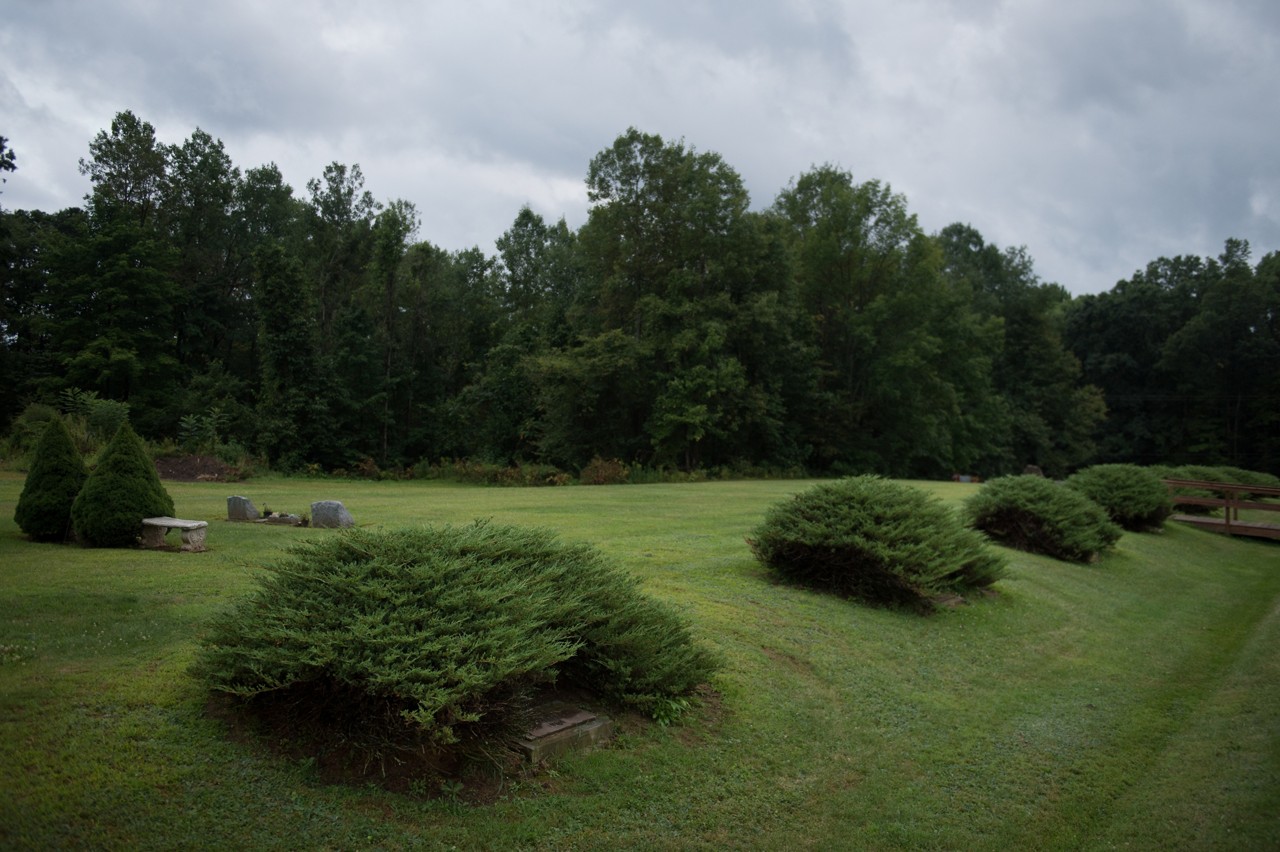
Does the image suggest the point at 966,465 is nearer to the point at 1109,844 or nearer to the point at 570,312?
the point at 570,312

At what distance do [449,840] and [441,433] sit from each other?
37724 mm

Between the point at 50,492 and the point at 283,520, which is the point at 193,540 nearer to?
the point at 50,492

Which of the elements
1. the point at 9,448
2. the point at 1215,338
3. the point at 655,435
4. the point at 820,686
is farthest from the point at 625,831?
the point at 1215,338

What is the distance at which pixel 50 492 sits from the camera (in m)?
8.47

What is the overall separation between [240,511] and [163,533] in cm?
285

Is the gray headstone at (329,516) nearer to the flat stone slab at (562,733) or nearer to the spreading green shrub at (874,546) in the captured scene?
the spreading green shrub at (874,546)

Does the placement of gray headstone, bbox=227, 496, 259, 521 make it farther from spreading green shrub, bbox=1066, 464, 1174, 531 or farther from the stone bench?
spreading green shrub, bbox=1066, 464, 1174, 531

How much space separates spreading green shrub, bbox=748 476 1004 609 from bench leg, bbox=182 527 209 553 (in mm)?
6316

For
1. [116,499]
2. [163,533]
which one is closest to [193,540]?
[163,533]

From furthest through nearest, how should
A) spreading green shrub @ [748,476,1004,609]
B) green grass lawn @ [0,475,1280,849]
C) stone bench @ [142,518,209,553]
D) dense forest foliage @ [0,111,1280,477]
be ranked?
1. dense forest foliage @ [0,111,1280,477]
2. spreading green shrub @ [748,476,1004,609]
3. stone bench @ [142,518,209,553]
4. green grass lawn @ [0,475,1280,849]

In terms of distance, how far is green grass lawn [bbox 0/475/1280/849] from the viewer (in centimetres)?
359

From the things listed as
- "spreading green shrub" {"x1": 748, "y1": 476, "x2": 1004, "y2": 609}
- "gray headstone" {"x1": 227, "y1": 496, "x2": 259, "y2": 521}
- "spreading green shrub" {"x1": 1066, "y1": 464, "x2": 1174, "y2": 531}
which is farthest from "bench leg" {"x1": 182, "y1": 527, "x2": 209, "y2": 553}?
"spreading green shrub" {"x1": 1066, "y1": 464, "x2": 1174, "y2": 531}

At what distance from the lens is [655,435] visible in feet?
107

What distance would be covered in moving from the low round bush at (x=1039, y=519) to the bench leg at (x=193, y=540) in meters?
11.7
